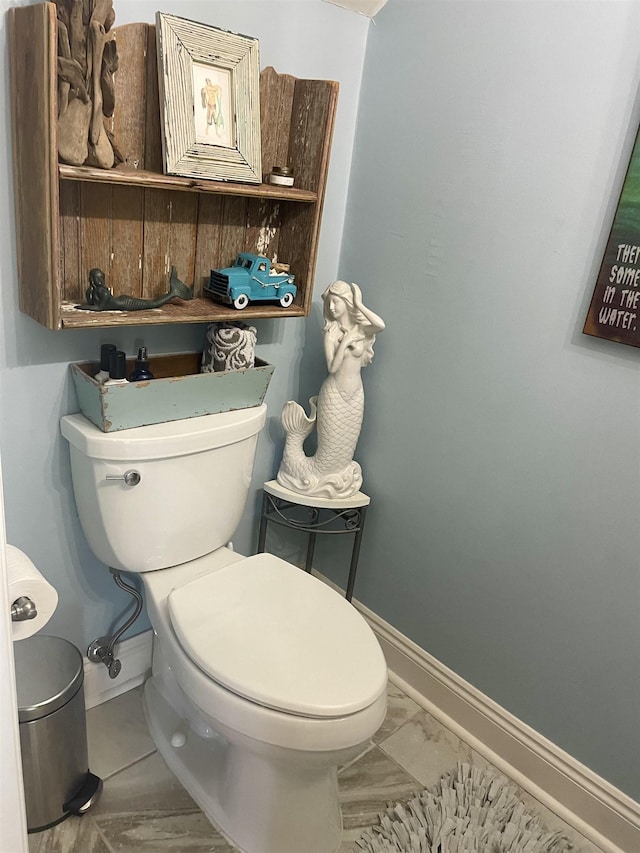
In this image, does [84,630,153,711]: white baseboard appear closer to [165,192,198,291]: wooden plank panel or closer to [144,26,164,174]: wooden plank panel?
[165,192,198,291]: wooden plank panel

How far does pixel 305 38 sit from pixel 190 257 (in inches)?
21.2

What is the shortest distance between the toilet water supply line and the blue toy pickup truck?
700mm

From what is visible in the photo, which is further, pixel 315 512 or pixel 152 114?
pixel 315 512

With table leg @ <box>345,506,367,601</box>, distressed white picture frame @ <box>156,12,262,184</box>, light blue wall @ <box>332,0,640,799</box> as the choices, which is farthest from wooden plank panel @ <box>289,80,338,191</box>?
table leg @ <box>345,506,367,601</box>

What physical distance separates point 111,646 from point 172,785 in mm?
336

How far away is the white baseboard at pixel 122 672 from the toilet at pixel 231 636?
0.19 m

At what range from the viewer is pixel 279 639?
1265mm

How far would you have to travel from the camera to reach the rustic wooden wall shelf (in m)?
1.04

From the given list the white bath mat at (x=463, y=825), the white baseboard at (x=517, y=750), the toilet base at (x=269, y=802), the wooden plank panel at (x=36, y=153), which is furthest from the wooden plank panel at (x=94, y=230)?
the white bath mat at (x=463, y=825)

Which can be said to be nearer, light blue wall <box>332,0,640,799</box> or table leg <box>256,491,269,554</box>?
light blue wall <box>332,0,640,799</box>

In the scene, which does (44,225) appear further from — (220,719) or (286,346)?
(220,719)

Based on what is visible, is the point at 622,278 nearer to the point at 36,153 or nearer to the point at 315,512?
the point at 315,512

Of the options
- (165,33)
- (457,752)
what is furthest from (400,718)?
(165,33)

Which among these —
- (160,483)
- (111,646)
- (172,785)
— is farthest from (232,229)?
(172,785)
